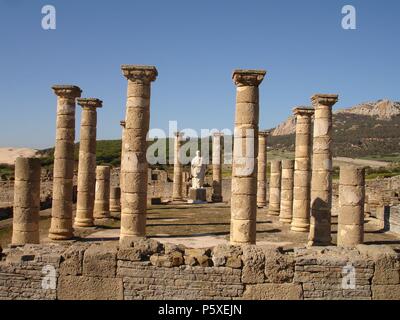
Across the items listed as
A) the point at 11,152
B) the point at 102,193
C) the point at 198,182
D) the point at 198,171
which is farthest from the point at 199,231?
the point at 11,152

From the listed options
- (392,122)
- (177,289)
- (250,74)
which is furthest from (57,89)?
(392,122)

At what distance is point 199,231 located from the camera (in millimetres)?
16594

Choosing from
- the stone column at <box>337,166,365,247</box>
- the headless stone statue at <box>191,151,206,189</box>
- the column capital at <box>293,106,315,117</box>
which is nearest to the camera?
the stone column at <box>337,166,365,247</box>

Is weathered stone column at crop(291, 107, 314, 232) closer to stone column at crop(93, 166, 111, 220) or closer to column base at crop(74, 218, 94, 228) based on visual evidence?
column base at crop(74, 218, 94, 228)

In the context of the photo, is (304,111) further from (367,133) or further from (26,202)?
(367,133)

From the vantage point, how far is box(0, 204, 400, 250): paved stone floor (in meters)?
14.7

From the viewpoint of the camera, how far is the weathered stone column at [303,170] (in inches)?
658

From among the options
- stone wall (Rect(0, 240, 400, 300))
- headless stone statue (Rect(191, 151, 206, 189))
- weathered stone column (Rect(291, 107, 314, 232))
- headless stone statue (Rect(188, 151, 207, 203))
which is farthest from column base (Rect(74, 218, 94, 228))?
headless stone statue (Rect(191, 151, 206, 189))

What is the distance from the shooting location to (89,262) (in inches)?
315

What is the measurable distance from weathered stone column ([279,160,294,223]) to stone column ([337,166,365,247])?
6.52 metres

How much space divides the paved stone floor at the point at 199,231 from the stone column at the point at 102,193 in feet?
2.38

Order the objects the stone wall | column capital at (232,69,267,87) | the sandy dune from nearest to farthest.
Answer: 1. the stone wall
2. column capital at (232,69,267,87)
3. the sandy dune
